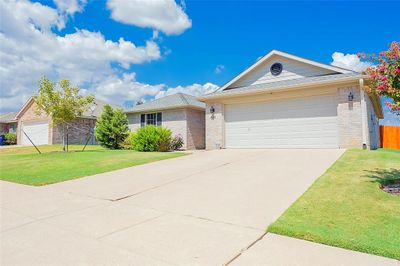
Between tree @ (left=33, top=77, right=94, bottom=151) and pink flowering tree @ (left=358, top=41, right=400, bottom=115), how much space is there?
53.6 ft

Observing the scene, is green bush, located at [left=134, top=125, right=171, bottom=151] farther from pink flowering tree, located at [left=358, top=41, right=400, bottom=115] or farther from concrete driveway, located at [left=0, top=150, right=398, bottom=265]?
pink flowering tree, located at [left=358, top=41, right=400, bottom=115]

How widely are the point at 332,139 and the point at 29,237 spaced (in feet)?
40.0

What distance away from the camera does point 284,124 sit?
13.6 metres

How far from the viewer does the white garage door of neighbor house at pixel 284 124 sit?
1264 cm

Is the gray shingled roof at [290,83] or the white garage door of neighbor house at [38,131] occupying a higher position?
the gray shingled roof at [290,83]

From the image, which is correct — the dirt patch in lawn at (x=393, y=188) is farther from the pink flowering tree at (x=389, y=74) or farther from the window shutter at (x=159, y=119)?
the window shutter at (x=159, y=119)

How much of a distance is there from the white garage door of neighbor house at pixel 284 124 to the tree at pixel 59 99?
31.9ft

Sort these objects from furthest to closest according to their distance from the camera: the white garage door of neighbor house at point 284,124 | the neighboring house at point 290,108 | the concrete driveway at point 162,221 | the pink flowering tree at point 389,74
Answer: the white garage door of neighbor house at point 284,124
the neighboring house at point 290,108
the pink flowering tree at point 389,74
the concrete driveway at point 162,221

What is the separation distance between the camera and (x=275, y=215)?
4.39m

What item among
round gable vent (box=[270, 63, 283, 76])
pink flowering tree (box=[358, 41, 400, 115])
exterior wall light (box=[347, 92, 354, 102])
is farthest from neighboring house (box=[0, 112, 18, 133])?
pink flowering tree (box=[358, 41, 400, 115])

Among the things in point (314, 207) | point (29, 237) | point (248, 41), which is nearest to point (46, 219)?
point (29, 237)

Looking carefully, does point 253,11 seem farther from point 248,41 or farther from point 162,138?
point 162,138

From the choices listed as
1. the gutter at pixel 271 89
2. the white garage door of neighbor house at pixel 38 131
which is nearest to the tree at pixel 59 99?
the gutter at pixel 271 89

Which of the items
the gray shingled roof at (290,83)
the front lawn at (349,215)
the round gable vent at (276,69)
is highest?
the round gable vent at (276,69)
